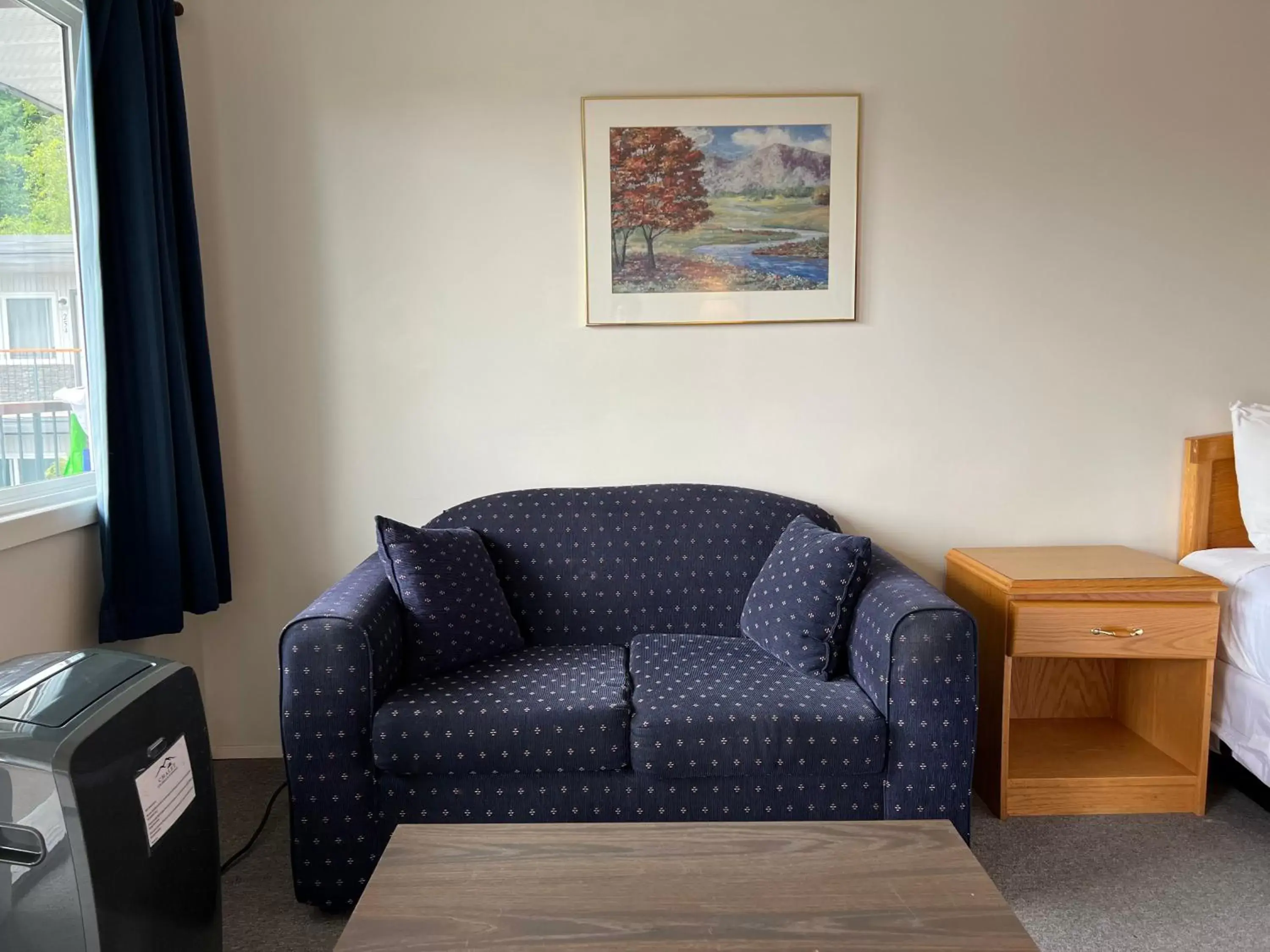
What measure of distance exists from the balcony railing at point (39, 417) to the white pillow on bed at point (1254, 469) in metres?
3.21

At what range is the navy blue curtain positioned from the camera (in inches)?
89.1

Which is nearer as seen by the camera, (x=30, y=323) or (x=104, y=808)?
(x=104, y=808)

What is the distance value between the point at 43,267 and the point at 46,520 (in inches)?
25.3

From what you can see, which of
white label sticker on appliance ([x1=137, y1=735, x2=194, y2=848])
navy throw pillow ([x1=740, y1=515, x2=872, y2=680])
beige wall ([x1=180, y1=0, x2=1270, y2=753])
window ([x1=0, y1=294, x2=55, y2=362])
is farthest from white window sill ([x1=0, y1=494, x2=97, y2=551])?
navy throw pillow ([x1=740, y1=515, x2=872, y2=680])

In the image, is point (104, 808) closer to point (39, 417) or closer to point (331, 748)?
point (331, 748)

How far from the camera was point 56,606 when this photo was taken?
7.06 feet

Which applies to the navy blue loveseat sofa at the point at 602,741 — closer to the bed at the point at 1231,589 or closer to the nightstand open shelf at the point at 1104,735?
the nightstand open shelf at the point at 1104,735

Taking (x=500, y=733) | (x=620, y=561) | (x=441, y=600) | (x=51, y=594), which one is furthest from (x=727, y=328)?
(x=51, y=594)

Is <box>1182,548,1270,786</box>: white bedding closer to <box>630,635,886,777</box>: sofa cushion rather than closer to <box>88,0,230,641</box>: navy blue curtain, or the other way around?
<box>630,635,886,777</box>: sofa cushion

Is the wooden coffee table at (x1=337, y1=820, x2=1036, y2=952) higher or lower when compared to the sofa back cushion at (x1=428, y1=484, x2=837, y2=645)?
lower

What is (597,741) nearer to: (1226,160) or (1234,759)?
(1234,759)

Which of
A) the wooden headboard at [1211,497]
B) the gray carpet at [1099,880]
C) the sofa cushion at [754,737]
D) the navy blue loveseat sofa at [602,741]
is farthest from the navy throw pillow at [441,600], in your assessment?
the wooden headboard at [1211,497]

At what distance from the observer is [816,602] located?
2270 millimetres

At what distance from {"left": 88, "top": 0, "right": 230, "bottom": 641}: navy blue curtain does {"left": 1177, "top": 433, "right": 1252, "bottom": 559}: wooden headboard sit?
2.88 m
